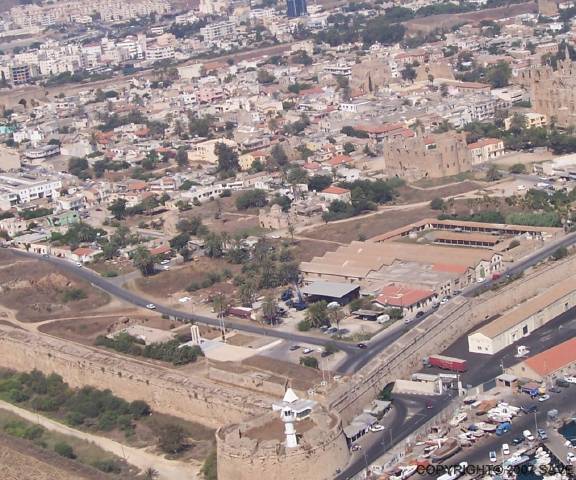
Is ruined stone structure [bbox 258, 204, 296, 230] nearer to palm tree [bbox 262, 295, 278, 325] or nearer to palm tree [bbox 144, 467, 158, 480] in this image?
palm tree [bbox 262, 295, 278, 325]

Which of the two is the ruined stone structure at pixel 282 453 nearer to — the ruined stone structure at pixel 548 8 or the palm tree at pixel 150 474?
the palm tree at pixel 150 474

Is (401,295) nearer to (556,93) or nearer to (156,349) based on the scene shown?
(156,349)

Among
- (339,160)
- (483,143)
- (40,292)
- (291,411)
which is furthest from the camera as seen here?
(339,160)

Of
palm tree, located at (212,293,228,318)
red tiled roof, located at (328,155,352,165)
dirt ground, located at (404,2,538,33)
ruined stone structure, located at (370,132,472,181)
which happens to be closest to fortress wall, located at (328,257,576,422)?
palm tree, located at (212,293,228,318)

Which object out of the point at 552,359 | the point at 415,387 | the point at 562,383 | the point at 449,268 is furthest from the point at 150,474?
the point at 449,268

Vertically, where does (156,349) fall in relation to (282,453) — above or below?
below

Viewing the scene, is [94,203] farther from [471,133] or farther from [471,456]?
[471,456]

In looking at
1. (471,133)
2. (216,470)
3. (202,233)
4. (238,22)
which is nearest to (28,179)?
(202,233)
